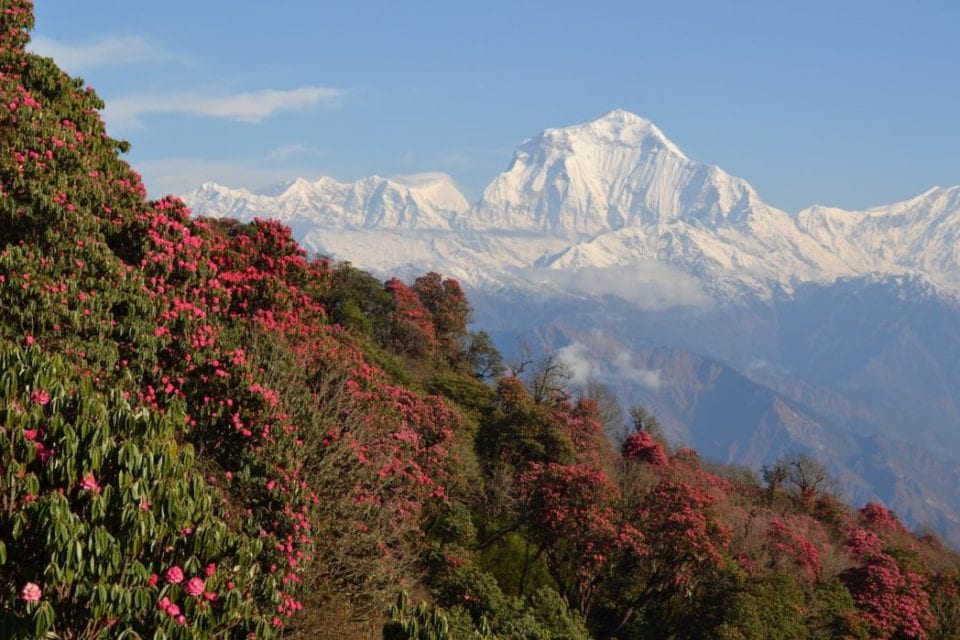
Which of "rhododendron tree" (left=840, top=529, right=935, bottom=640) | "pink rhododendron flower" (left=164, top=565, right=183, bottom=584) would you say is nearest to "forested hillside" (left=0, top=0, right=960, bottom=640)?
"pink rhododendron flower" (left=164, top=565, right=183, bottom=584)

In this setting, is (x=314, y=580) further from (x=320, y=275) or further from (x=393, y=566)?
(x=320, y=275)

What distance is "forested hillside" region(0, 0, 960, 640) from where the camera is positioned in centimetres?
984

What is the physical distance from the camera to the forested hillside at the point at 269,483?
9844 mm

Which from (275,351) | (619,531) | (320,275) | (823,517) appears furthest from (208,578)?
(823,517)

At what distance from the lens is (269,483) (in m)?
16.9

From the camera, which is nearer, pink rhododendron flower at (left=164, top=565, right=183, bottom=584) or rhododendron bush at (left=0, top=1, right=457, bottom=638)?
rhododendron bush at (left=0, top=1, right=457, bottom=638)

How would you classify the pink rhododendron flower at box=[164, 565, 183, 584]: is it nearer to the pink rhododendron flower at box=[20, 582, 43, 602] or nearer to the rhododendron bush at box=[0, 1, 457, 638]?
the rhododendron bush at box=[0, 1, 457, 638]

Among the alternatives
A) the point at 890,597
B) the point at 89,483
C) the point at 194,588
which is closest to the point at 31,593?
the point at 89,483

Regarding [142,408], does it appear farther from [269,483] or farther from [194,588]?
[269,483]

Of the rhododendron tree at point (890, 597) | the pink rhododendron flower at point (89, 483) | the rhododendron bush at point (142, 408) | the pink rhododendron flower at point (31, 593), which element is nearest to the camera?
the pink rhododendron flower at point (31, 593)

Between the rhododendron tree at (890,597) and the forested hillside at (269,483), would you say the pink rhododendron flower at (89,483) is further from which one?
the rhododendron tree at (890,597)

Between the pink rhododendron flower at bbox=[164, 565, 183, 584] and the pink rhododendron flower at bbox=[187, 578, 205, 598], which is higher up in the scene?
the pink rhododendron flower at bbox=[164, 565, 183, 584]

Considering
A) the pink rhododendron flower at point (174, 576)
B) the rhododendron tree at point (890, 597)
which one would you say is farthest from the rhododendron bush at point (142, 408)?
the rhododendron tree at point (890, 597)

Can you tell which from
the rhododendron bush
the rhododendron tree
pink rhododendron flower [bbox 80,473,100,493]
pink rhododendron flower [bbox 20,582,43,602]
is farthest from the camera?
the rhododendron tree
